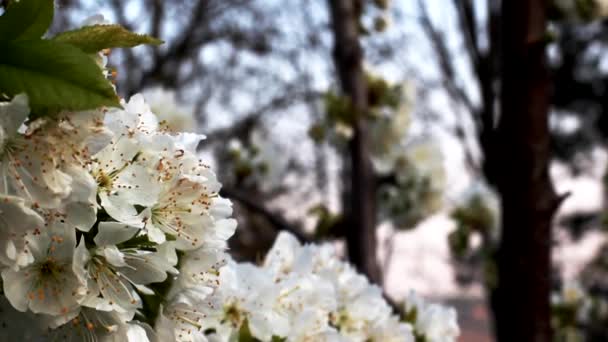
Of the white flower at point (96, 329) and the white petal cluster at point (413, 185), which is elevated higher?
the white petal cluster at point (413, 185)

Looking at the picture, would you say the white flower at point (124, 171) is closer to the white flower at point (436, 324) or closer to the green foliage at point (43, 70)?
the green foliage at point (43, 70)

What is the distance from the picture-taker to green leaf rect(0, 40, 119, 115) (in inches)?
19.1

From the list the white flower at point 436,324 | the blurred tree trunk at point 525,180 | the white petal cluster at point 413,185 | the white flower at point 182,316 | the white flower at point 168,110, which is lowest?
the white flower at point 182,316

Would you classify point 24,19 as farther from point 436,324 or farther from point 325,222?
point 325,222

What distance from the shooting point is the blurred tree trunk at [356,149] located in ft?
5.62

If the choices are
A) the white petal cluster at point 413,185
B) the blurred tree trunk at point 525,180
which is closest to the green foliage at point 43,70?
the blurred tree trunk at point 525,180

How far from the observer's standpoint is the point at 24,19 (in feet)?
1.66

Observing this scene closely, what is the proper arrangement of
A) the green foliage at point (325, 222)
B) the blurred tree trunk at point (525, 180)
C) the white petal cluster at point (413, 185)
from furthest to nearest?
1. the white petal cluster at point (413, 185)
2. the green foliage at point (325, 222)
3. the blurred tree trunk at point (525, 180)

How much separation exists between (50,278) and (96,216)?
0.22ft

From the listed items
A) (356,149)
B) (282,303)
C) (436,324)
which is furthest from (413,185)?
(282,303)

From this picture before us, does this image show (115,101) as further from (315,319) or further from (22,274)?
(315,319)

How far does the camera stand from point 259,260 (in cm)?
108

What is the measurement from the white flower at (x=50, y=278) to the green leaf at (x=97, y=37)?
0.16 metres

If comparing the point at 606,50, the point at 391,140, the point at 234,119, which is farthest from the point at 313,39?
the point at 391,140
